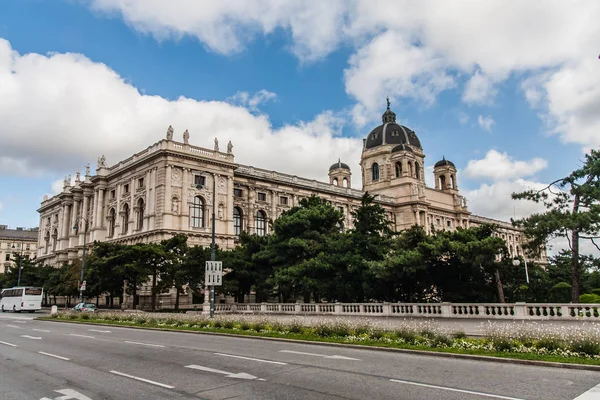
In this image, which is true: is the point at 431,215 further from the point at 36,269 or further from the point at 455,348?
the point at 455,348

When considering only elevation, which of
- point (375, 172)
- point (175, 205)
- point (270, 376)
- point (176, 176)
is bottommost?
point (270, 376)

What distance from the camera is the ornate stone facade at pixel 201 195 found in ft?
188

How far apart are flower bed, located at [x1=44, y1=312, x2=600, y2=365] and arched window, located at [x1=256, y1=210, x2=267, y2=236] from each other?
46057mm

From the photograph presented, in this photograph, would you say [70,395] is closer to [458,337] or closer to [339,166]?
[458,337]

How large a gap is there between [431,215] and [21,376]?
304 ft

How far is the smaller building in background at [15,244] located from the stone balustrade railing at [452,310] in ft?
360

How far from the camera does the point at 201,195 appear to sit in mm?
59719

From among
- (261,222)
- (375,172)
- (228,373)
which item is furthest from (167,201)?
(375,172)

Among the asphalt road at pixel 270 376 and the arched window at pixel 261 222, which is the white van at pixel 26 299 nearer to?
the arched window at pixel 261 222

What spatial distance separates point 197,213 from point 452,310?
40.9 meters

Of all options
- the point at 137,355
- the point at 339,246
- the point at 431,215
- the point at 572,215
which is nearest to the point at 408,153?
the point at 431,215

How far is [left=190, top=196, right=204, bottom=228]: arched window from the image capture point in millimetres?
59031

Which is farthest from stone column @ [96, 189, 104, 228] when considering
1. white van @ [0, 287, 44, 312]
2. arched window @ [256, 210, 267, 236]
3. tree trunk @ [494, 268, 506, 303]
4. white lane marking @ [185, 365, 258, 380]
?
white lane marking @ [185, 365, 258, 380]

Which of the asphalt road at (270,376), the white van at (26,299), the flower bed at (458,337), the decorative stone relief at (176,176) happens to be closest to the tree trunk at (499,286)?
the flower bed at (458,337)
